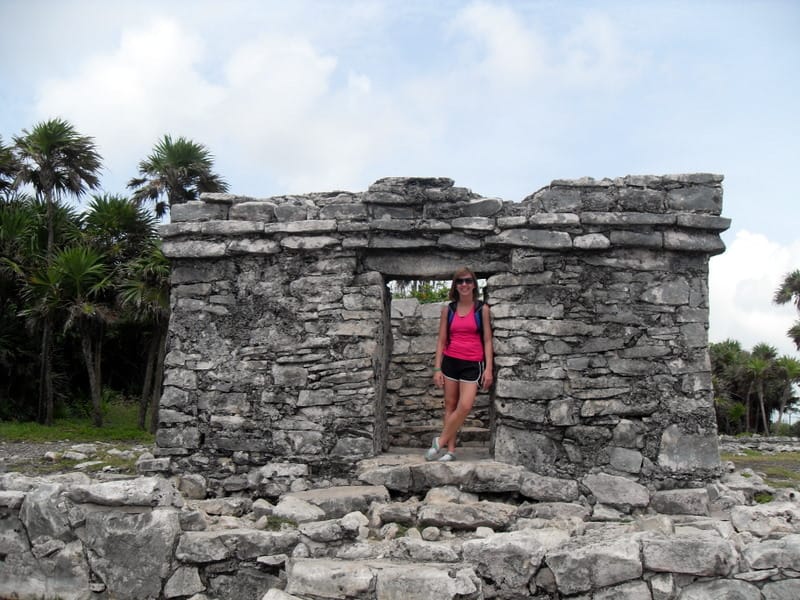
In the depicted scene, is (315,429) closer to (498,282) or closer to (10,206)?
(498,282)

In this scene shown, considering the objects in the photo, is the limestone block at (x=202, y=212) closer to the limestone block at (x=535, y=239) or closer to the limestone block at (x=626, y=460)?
the limestone block at (x=535, y=239)

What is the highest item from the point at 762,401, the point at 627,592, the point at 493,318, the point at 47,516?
the point at 493,318

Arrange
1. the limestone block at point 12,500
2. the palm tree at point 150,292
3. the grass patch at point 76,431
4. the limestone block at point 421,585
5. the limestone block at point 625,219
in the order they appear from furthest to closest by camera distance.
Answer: the palm tree at point 150,292, the grass patch at point 76,431, the limestone block at point 625,219, the limestone block at point 12,500, the limestone block at point 421,585

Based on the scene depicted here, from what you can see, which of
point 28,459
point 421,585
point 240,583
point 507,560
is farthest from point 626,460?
point 28,459

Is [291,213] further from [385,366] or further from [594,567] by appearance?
[594,567]

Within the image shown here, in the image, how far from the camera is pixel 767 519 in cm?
493

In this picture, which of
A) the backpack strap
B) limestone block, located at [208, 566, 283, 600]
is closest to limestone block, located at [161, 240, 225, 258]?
the backpack strap

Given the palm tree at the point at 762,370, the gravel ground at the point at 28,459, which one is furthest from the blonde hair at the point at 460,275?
the palm tree at the point at 762,370

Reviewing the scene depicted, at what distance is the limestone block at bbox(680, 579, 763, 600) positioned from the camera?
4219mm

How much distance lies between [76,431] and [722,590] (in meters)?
13.0

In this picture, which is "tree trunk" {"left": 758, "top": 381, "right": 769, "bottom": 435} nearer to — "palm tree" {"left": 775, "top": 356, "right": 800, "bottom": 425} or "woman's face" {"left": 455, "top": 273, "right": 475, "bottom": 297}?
"palm tree" {"left": 775, "top": 356, "right": 800, "bottom": 425}

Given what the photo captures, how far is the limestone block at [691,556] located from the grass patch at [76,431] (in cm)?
1012

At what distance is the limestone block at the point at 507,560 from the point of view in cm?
433

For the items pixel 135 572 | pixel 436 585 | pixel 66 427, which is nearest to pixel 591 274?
pixel 436 585
